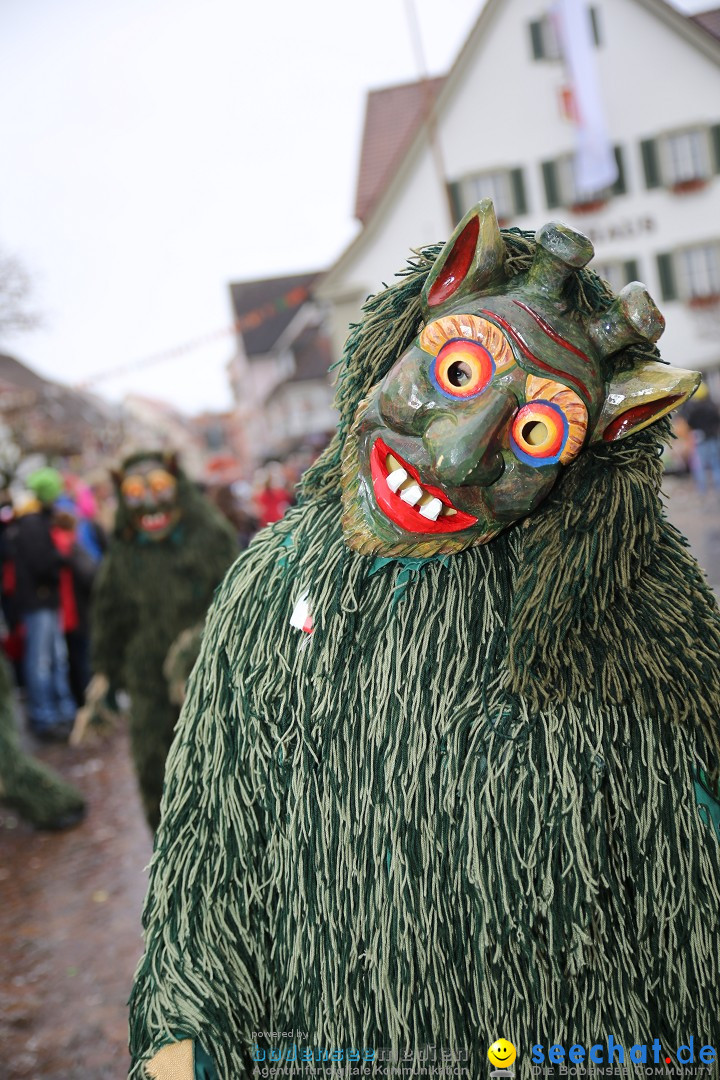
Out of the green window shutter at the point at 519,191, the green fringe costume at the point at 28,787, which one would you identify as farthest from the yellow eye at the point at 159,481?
the green window shutter at the point at 519,191

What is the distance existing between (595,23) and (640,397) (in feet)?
63.1

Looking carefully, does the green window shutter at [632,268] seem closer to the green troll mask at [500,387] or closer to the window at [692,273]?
the window at [692,273]

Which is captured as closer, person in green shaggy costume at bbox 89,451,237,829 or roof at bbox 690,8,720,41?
person in green shaggy costume at bbox 89,451,237,829

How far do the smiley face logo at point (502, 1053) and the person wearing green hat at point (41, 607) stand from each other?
5886mm

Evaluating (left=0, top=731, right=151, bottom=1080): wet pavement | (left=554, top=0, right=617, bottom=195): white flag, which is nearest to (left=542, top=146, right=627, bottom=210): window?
(left=554, top=0, right=617, bottom=195): white flag

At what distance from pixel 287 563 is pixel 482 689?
355 millimetres

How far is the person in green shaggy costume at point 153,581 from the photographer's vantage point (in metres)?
3.71

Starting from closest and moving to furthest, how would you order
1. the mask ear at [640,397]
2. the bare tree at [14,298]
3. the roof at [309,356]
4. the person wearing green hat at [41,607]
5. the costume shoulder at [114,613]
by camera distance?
1. the mask ear at [640,397]
2. the costume shoulder at [114,613]
3. the person wearing green hat at [41,607]
4. the bare tree at [14,298]
5. the roof at [309,356]

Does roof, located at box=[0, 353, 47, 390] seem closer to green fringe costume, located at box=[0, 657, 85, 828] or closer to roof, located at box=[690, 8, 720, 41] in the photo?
roof, located at box=[690, 8, 720, 41]

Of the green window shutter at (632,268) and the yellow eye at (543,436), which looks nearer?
the yellow eye at (543,436)

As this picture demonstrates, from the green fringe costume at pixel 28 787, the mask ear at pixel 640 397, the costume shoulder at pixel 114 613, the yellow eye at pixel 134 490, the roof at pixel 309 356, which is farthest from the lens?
the roof at pixel 309 356

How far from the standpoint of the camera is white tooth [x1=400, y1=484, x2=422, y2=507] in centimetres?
Answer: 129

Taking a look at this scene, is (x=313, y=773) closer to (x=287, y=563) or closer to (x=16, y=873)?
(x=287, y=563)

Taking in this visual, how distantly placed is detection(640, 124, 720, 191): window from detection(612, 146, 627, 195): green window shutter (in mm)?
386
